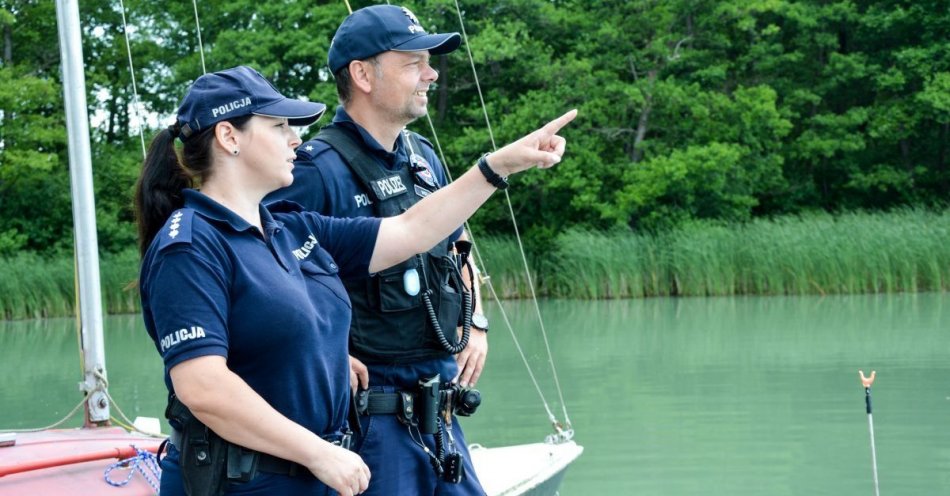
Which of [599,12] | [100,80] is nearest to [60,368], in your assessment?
[100,80]

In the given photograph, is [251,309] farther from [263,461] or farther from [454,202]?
[454,202]

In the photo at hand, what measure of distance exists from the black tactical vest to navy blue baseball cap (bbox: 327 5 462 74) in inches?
7.6

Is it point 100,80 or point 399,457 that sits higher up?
point 100,80

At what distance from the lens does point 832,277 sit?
66.2ft

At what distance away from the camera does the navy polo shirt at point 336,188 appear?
3.08 metres

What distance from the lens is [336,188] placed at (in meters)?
3.11

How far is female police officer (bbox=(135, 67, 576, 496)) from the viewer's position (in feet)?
7.26

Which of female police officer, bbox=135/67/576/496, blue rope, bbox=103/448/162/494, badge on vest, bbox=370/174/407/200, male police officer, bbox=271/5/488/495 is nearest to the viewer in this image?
female police officer, bbox=135/67/576/496

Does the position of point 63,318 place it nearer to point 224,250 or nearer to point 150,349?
point 150,349

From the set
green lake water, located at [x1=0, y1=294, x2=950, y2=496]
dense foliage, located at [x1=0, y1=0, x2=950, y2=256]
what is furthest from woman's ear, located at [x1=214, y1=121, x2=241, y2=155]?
dense foliage, located at [x1=0, y1=0, x2=950, y2=256]

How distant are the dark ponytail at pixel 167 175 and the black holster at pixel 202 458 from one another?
1.20 feet

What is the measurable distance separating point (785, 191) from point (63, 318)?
15.8m

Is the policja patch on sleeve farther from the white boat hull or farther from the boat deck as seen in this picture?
the white boat hull

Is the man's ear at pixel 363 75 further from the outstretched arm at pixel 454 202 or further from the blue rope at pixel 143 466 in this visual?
the blue rope at pixel 143 466
